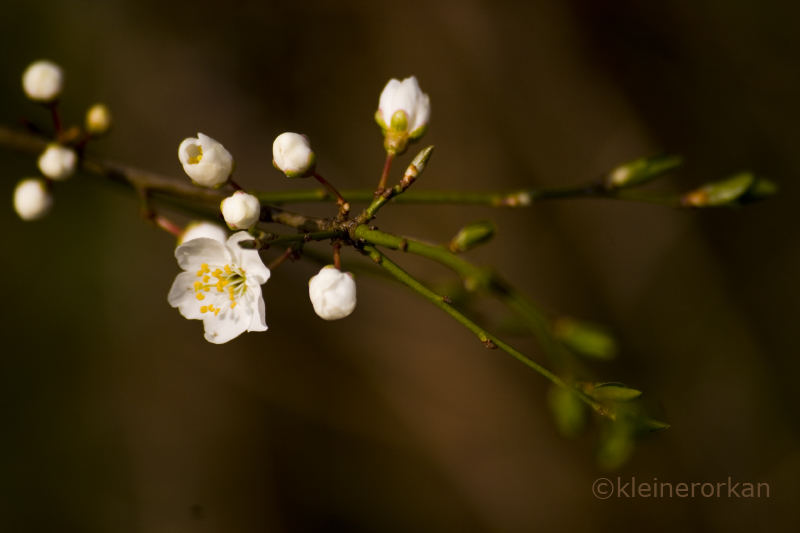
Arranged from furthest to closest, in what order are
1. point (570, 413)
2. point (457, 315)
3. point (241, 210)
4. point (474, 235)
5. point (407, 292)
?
point (407, 292), point (570, 413), point (474, 235), point (241, 210), point (457, 315)

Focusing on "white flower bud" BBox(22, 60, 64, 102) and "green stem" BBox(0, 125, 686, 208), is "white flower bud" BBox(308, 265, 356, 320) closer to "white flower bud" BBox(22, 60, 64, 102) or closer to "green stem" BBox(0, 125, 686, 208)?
"green stem" BBox(0, 125, 686, 208)

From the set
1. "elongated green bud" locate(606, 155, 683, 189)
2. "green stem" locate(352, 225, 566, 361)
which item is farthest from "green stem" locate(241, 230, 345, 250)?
"elongated green bud" locate(606, 155, 683, 189)

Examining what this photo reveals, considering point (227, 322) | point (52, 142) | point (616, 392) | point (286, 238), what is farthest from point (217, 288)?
point (616, 392)

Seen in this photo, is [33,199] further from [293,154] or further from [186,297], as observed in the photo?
[293,154]

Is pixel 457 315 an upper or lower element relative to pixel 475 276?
lower

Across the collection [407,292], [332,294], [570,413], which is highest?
[407,292]

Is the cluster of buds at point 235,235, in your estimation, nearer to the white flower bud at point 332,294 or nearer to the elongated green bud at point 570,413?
the white flower bud at point 332,294
